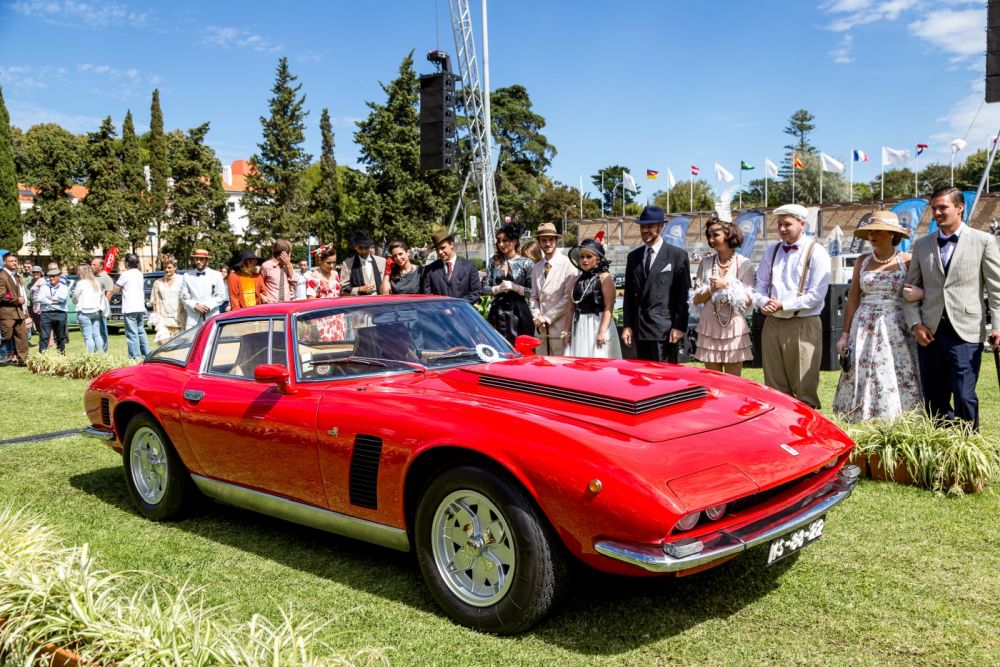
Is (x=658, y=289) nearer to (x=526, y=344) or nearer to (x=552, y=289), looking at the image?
(x=552, y=289)

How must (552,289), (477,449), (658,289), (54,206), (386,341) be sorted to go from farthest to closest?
(54,206) → (552,289) → (658,289) → (386,341) → (477,449)

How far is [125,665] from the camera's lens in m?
2.70

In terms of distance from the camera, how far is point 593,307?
7145 millimetres

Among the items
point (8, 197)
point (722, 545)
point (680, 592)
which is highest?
point (8, 197)

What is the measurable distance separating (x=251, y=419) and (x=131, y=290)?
9831 millimetres

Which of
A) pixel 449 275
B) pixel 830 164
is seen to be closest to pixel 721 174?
pixel 830 164

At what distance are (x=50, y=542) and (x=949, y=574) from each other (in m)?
4.38

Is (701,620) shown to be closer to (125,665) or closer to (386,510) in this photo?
(386,510)

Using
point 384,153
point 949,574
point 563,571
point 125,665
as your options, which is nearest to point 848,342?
point 949,574

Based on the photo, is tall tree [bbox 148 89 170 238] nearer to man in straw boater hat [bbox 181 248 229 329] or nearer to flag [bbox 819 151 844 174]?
flag [bbox 819 151 844 174]

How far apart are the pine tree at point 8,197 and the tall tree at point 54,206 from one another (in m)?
1.47

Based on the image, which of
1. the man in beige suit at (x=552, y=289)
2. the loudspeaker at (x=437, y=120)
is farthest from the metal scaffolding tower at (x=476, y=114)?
the man in beige suit at (x=552, y=289)

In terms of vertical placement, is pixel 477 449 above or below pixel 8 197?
below

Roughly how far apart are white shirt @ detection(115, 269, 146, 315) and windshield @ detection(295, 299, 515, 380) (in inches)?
377
